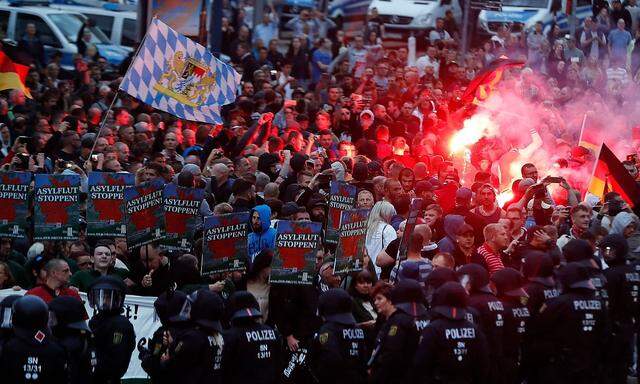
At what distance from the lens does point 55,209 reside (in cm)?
1328

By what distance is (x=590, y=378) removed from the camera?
1218 centimetres

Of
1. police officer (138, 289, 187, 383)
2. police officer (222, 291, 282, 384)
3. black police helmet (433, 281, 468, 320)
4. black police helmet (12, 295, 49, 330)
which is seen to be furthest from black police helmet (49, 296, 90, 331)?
black police helmet (433, 281, 468, 320)

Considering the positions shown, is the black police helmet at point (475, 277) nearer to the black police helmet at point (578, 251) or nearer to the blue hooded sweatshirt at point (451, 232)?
the black police helmet at point (578, 251)

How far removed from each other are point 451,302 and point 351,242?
2.36m

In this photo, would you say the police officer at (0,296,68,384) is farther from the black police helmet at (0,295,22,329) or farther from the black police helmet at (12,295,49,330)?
the black police helmet at (0,295,22,329)

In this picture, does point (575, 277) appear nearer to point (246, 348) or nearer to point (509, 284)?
point (509, 284)

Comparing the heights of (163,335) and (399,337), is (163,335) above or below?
below

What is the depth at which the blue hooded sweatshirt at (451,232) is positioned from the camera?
13.8 metres

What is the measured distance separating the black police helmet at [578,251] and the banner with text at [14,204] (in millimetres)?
4959

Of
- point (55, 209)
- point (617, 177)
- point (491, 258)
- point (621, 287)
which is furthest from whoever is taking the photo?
point (617, 177)

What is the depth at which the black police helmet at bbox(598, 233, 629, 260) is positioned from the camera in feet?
45.1

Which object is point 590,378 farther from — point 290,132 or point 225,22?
point 225,22

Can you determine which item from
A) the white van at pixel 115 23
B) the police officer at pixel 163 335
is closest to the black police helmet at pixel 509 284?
the police officer at pixel 163 335

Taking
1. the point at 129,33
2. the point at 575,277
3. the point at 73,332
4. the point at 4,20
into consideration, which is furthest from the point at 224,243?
the point at 129,33
